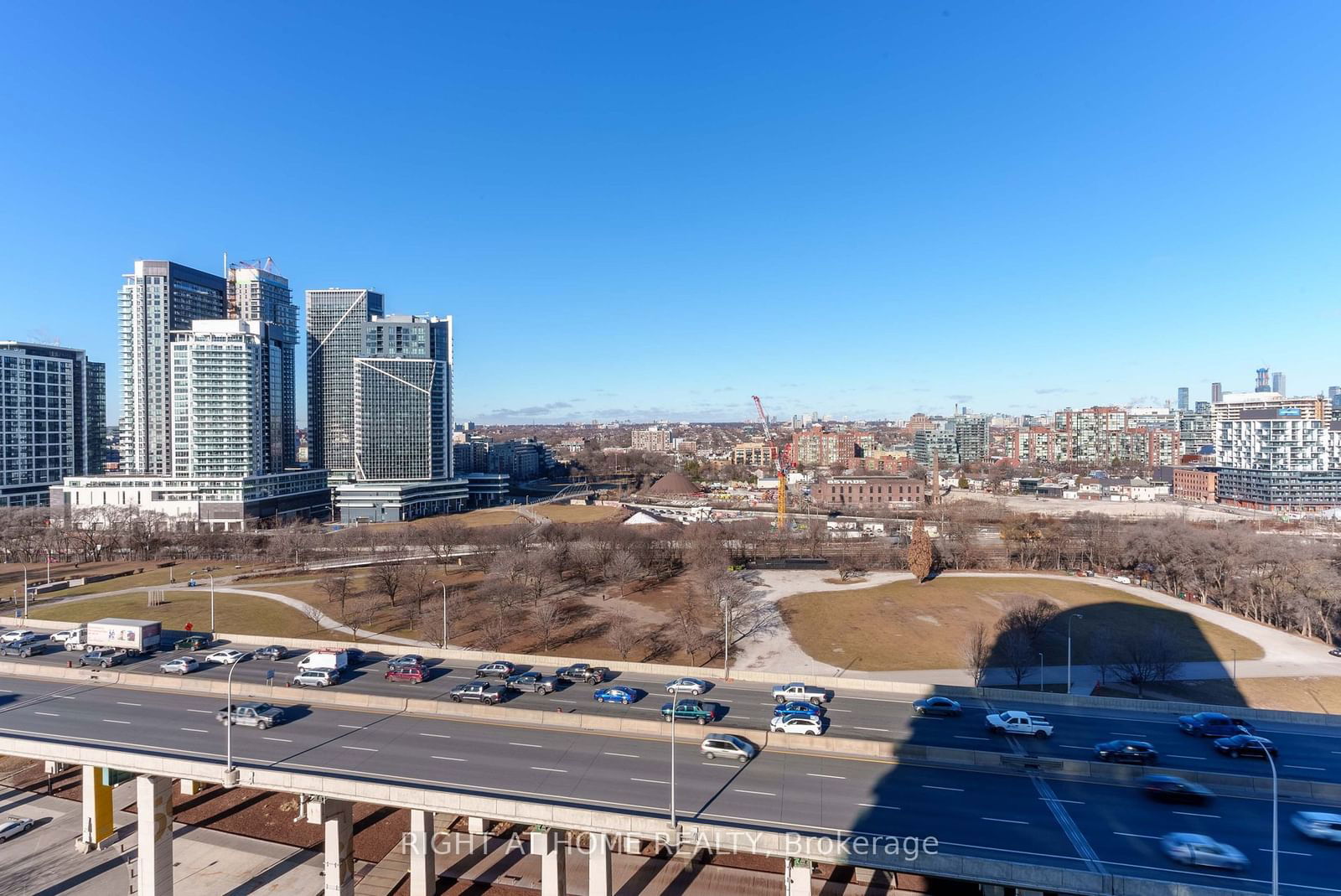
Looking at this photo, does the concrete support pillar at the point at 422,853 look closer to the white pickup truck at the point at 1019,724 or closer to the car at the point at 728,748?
the car at the point at 728,748

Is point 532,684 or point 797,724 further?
point 532,684

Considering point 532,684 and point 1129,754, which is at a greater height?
point 532,684

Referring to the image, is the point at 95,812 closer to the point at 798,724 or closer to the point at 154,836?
the point at 154,836

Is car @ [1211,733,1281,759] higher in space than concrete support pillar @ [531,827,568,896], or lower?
higher

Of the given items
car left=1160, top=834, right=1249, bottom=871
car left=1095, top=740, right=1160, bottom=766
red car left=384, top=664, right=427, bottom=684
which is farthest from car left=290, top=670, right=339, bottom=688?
car left=1160, top=834, right=1249, bottom=871

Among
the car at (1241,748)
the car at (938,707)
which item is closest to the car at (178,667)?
the car at (938,707)

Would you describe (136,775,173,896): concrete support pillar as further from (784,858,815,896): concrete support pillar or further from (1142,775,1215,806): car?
(1142,775,1215,806): car

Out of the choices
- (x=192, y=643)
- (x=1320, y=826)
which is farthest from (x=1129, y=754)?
(x=192, y=643)
